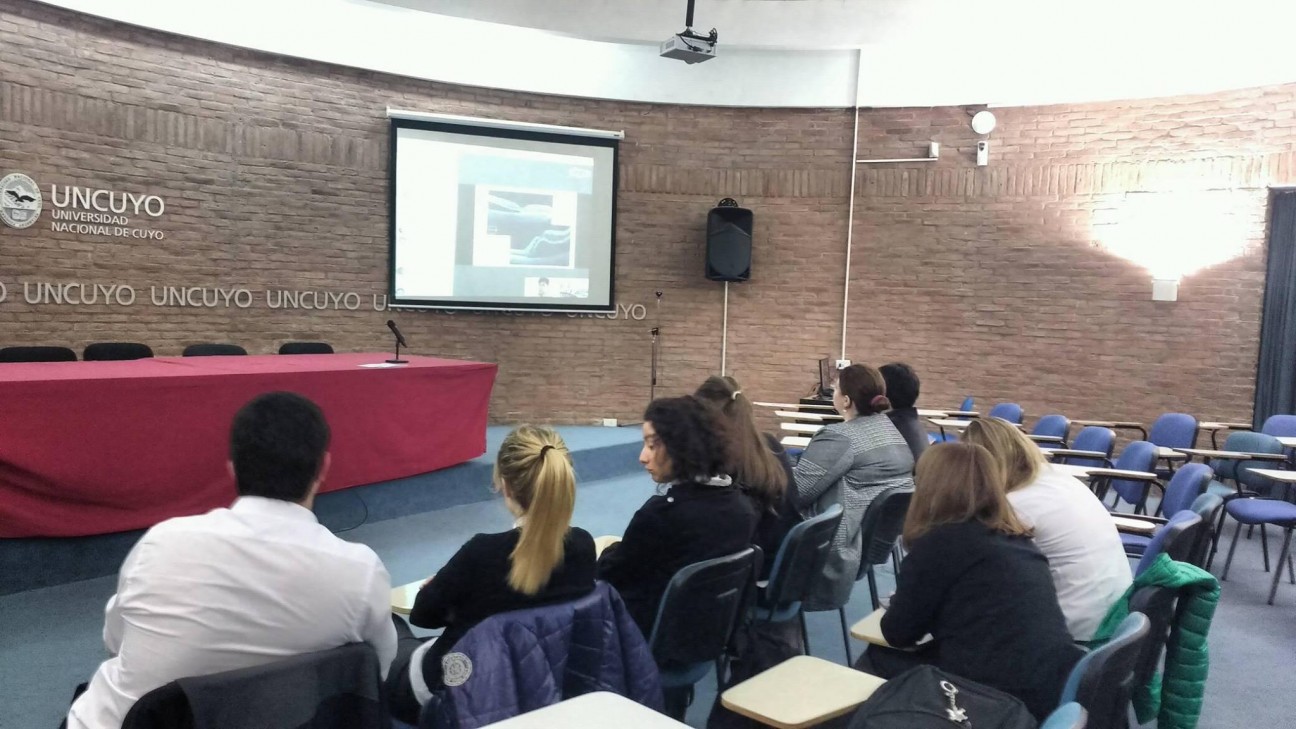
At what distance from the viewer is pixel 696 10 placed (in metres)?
7.59

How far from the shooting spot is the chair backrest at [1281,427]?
6.01 meters

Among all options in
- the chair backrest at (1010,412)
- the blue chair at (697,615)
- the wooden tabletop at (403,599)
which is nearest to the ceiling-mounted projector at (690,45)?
the chair backrest at (1010,412)

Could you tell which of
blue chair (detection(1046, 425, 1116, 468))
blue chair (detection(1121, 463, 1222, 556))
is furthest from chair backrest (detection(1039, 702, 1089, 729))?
blue chair (detection(1046, 425, 1116, 468))

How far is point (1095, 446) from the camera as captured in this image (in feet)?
18.4

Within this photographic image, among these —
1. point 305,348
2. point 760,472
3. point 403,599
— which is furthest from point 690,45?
point 403,599

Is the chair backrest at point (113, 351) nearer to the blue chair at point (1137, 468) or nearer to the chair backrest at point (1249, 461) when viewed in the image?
the blue chair at point (1137, 468)

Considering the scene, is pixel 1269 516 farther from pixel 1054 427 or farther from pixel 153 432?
pixel 153 432

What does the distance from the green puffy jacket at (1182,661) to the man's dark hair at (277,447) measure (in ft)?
6.97

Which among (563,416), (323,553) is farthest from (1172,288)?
(323,553)

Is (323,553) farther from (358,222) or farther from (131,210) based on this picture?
(358,222)

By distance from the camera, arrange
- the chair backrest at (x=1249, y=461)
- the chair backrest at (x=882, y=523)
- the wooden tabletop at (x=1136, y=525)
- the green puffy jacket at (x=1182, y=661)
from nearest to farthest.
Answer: the green puffy jacket at (x=1182, y=661) < the wooden tabletop at (x=1136, y=525) < the chair backrest at (x=882, y=523) < the chair backrest at (x=1249, y=461)

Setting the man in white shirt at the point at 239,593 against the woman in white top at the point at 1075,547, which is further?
the woman in white top at the point at 1075,547

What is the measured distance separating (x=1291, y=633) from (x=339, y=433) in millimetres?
5110

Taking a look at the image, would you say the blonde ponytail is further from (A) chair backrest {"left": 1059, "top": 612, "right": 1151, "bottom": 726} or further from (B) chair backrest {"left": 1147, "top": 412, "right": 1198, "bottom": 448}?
(B) chair backrest {"left": 1147, "top": 412, "right": 1198, "bottom": 448}
